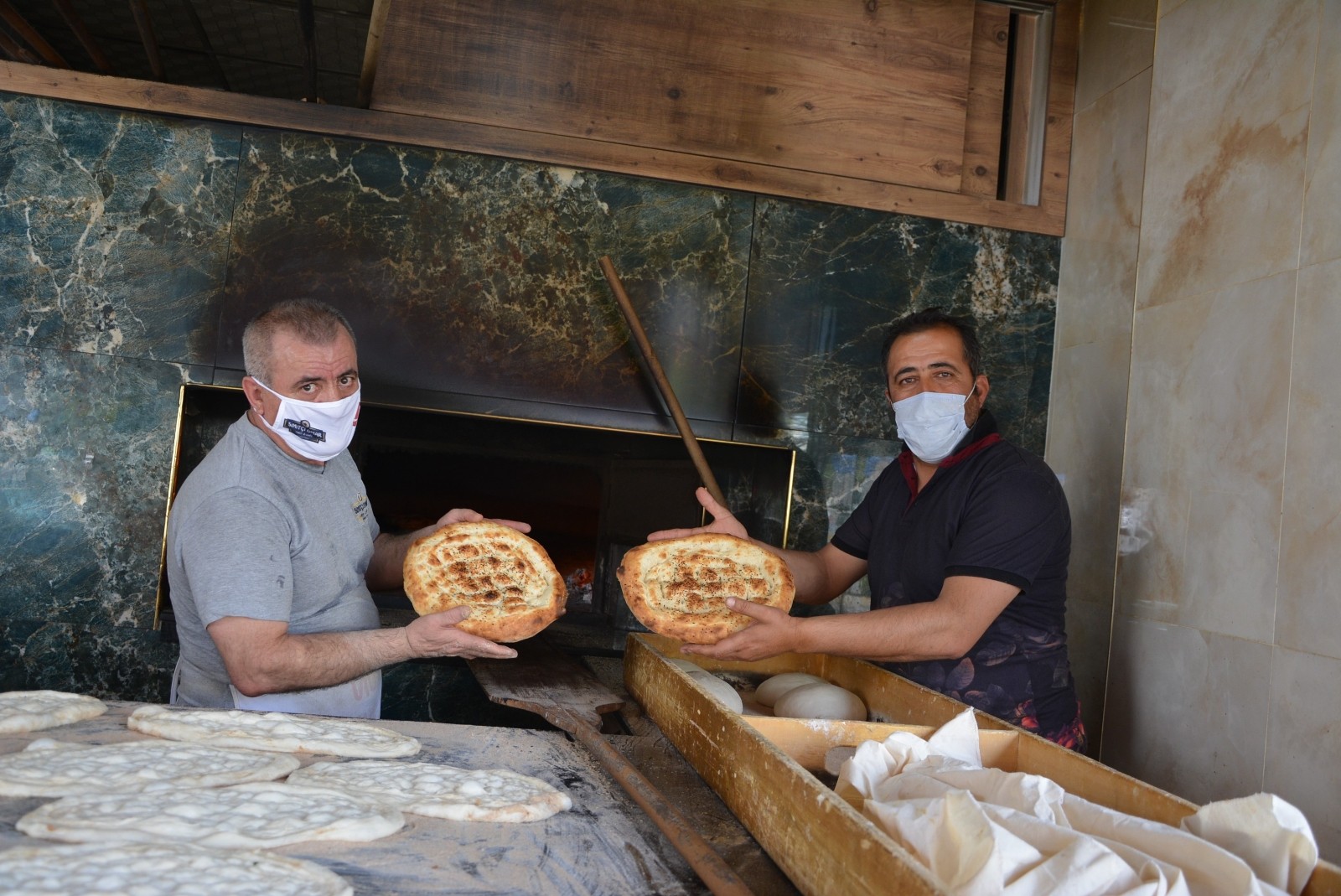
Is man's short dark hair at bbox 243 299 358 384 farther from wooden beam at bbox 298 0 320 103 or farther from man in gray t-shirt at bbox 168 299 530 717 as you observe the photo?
wooden beam at bbox 298 0 320 103

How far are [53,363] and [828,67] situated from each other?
8.03ft

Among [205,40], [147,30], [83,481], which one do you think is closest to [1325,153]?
[83,481]

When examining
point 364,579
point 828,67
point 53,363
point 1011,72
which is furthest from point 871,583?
point 53,363

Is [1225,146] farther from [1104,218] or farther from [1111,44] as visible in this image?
[1111,44]

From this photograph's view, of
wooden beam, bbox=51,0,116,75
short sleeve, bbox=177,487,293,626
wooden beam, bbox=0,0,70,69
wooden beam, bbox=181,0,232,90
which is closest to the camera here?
short sleeve, bbox=177,487,293,626

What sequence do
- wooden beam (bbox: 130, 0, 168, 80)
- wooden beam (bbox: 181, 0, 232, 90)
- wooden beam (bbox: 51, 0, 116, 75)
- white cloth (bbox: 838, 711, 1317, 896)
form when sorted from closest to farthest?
white cloth (bbox: 838, 711, 1317, 896) < wooden beam (bbox: 130, 0, 168, 80) < wooden beam (bbox: 51, 0, 116, 75) < wooden beam (bbox: 181, 0, 232, 90)

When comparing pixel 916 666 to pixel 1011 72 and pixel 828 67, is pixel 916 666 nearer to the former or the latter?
pixel 828 67

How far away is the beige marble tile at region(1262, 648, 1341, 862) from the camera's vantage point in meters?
1.85

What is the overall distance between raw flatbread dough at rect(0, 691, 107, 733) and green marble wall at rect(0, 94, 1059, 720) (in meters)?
1.40

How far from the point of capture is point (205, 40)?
5.18 m

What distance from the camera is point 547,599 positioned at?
1.88 meters

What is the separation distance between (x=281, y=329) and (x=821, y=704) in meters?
1.25

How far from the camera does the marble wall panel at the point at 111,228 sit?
2775 millimetres

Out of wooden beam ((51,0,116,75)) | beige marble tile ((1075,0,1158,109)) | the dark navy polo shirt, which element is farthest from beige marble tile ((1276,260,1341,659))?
wooden beam ((51,0,116,75))
